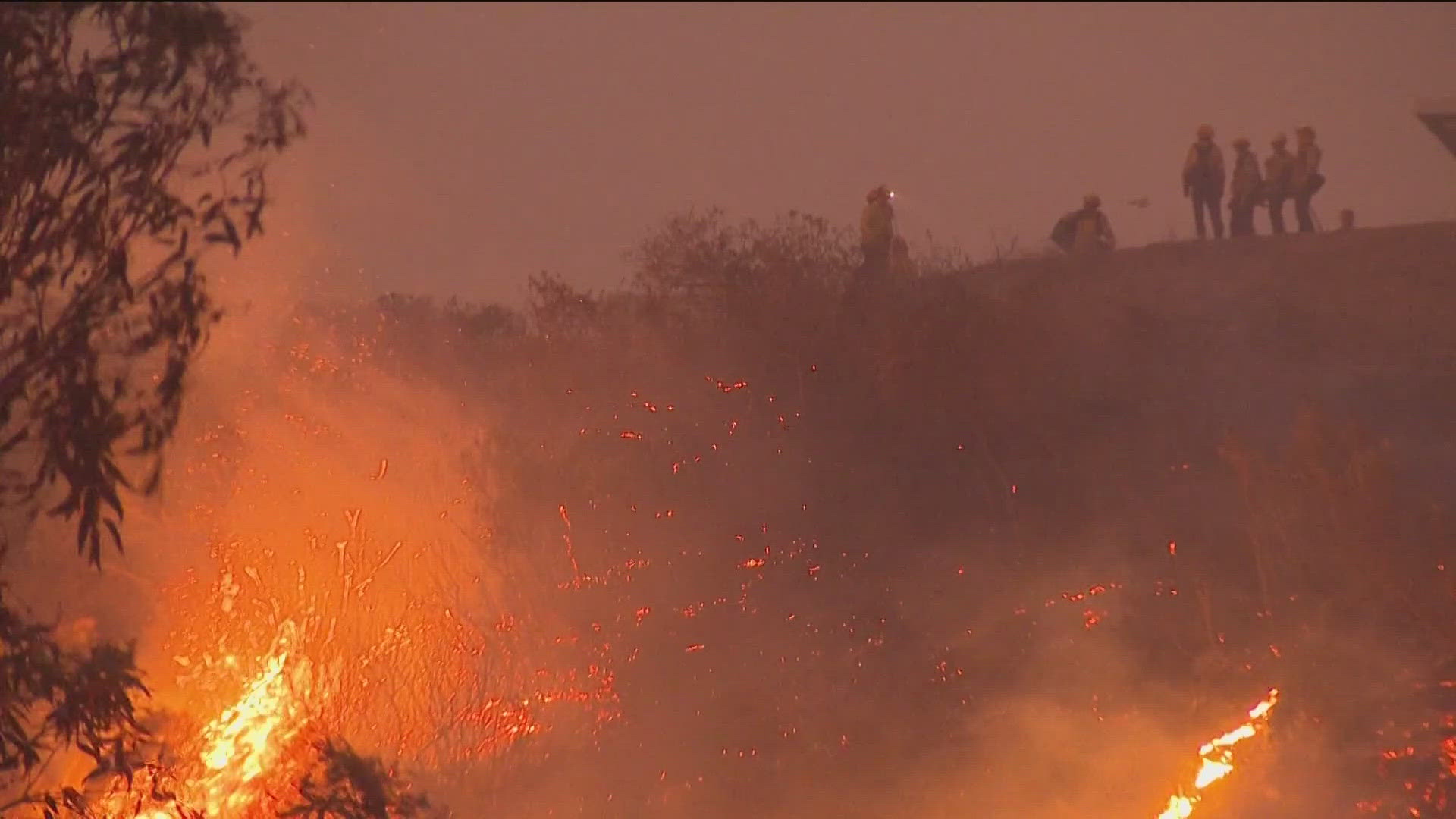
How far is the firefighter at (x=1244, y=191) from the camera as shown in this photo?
19.6 m

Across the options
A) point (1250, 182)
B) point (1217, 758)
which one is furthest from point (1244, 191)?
point (1217, 758)

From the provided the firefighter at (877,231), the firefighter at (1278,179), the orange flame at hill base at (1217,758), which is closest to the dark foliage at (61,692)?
the orange flame at hill base at (1217,758)

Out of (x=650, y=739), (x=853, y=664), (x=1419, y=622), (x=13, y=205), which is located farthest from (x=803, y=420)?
(x=13, y=205)

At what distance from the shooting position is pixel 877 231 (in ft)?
60.5

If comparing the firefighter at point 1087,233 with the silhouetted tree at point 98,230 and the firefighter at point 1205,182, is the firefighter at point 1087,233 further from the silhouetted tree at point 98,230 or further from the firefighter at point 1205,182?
the silhouetted tree at point 98,230

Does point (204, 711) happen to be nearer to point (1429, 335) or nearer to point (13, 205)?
point (13, 205)

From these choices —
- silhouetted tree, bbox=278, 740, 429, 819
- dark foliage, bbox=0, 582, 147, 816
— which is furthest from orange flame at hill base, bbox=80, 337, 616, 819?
dark foliage, bbox=0, 582, 147, 816

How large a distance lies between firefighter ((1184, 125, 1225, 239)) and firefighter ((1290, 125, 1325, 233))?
3.02 ft

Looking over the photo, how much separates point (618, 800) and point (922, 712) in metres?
2.91

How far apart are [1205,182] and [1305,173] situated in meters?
1.23

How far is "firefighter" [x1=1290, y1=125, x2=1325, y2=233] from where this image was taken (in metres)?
19.0

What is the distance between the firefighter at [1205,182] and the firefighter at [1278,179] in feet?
1.93

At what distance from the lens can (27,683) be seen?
5.89 metres

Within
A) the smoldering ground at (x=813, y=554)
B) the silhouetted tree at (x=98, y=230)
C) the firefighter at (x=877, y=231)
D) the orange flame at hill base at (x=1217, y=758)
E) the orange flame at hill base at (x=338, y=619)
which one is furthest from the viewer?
the firefighter at (x=877, y=231)
